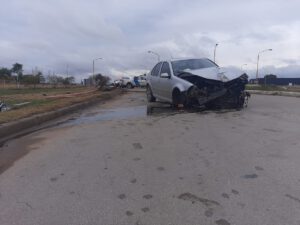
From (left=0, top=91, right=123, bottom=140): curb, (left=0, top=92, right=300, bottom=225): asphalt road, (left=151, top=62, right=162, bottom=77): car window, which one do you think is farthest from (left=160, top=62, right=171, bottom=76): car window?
(left=0, top=92, right=300, bottom=225): asphalt road

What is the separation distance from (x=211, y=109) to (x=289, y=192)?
7.61 meters

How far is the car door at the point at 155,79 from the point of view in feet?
49.2

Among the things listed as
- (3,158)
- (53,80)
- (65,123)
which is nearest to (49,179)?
(3,158)

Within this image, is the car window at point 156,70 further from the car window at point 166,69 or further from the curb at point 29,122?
the curb at point 29,122

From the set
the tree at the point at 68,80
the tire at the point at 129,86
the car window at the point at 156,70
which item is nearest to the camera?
the car window at the point at 156,70

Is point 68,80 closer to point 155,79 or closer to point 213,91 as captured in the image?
point 155,79

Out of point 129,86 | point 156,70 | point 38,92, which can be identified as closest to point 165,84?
point 156,70

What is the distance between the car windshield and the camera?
1296 centimetres

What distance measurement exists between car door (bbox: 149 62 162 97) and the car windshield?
1493mm

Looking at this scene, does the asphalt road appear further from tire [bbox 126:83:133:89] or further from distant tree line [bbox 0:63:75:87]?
distant tree line [bbox 0:63:75:87]

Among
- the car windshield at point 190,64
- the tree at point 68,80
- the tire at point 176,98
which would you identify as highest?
the car windshield at point 190,64

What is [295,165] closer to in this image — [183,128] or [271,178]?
[271,178]

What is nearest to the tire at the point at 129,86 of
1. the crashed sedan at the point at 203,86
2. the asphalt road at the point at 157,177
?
the crashed sedan at the point at 203,86

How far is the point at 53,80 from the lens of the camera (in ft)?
256
